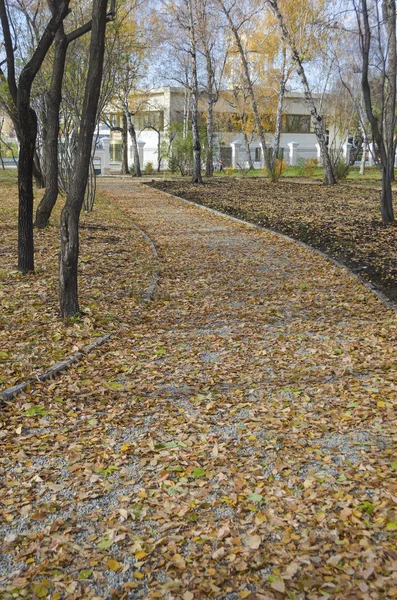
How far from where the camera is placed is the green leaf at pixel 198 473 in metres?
4.20

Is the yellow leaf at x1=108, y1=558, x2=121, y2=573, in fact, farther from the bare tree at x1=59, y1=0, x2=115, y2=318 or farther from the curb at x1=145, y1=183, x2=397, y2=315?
the curb at x1=145, y1=183, x2=397, y2=315

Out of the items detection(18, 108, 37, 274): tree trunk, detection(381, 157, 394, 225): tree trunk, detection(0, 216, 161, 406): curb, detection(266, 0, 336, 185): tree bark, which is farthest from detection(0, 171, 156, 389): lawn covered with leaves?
detection(266, 0, 336, 185): tree bark

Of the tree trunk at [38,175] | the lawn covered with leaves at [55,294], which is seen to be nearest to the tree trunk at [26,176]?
the lawn covered with leaves at [55,294]

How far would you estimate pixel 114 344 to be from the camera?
6957 mm

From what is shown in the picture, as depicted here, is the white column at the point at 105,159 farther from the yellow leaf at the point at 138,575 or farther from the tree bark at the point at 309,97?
the yellow leaf at the point at 138,575

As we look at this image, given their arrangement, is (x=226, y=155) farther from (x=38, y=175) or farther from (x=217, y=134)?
(x=38, y=175)

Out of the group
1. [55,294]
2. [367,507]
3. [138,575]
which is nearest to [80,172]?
[55,294]

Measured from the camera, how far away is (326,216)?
704 inches

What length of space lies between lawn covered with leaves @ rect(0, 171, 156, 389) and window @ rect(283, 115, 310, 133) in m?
56.4

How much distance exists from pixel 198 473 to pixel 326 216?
14471 mm

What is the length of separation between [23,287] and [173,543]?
6194 mm

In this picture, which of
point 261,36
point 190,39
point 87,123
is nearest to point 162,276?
point 87,123

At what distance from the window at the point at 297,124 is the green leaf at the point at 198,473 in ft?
219

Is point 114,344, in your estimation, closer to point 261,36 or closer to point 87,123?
point 87,123
